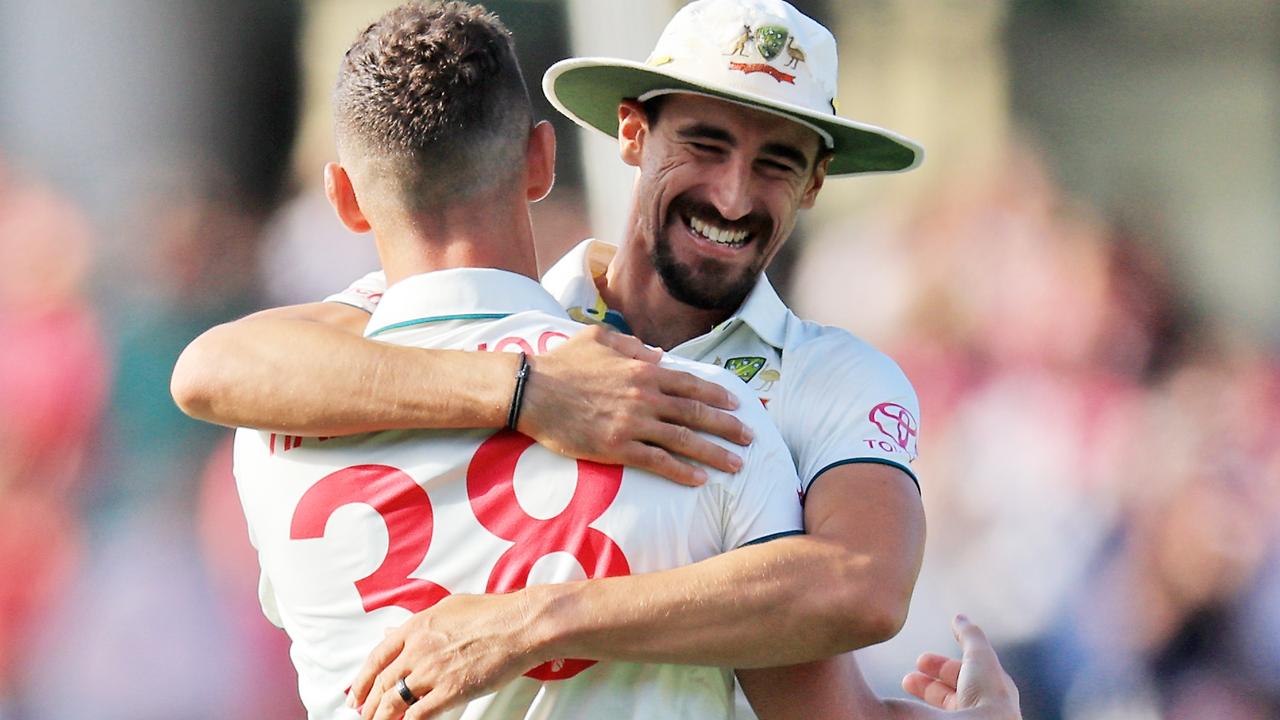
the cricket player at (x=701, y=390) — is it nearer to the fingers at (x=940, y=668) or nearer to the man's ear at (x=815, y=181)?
the man's ear at (x=815, y=181)

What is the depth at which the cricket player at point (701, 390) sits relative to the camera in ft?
5.90

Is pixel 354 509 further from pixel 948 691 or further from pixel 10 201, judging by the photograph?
pixel 10 201

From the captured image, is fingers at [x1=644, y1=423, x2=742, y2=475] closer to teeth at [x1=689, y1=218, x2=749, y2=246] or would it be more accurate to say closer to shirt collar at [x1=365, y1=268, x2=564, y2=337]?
shirt collar at [x1=365, y1=268, x2=564, y2=337]

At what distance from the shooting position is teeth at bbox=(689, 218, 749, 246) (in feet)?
9.25

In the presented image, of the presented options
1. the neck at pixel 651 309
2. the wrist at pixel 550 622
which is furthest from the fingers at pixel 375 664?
the neck at pixel 651 309

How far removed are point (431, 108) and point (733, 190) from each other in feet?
3.00

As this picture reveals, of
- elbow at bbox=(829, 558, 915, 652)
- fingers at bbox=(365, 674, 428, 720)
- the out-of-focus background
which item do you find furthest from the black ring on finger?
the out-of-focus background

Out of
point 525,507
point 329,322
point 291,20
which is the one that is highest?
point 291,20

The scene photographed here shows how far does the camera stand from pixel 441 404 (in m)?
1.83

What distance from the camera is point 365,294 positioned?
228 cm

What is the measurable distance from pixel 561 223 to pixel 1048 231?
175cm

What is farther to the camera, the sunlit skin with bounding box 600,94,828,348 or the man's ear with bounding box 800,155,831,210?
the man's ear with bounding box 800,155,831,210

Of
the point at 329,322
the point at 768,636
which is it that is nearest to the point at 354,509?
the point at 329,322

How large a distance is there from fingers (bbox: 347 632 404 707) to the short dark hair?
56 centimetres
